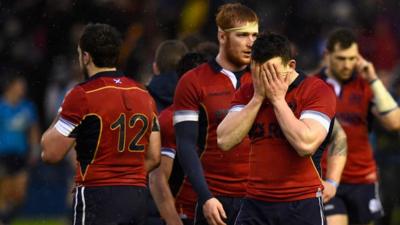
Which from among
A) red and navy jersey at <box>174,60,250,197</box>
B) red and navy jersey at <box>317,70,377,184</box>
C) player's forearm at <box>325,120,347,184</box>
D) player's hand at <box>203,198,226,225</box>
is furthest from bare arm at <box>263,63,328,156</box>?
red and navy jersey at <box>317,70,377,184</box>

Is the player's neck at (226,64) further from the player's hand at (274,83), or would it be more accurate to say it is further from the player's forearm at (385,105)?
the player's forearm at (385,105)

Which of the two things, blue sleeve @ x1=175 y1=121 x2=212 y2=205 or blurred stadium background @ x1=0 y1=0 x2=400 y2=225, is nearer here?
blue sleeve @ x1=175 y1=121 x2=212 y2=205

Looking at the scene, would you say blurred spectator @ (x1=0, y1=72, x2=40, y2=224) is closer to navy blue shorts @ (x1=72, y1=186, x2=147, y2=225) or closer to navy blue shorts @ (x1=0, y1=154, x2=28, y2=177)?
navy blue shorts @ (x1=0, y1=154, x2=28, y2=177)

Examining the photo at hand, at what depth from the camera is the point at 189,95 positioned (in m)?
8.77

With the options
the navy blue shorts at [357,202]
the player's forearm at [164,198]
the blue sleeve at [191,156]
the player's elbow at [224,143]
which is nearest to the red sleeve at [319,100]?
the player's elbow at [224,143]

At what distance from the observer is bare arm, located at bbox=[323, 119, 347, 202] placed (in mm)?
9961

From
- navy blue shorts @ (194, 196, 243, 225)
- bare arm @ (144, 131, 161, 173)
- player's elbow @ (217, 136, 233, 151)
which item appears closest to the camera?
player's elbow @ (217, 136, 233, 151)

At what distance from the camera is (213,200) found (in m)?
8.19

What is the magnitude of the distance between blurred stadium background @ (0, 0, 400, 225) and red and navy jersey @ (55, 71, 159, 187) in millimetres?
10019

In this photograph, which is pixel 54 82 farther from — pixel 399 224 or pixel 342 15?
pixel 399 224

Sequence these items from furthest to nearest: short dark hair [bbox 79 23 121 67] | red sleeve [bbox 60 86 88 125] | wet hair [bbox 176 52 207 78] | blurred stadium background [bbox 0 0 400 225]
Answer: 1. blurred stadium background [bbox 0 0 400 225]
2. wet hair [bbox 176 52 207 78]
3. short dark hair [bbox 79 23 121 67]
4. red sleeve [bbox 60 86 88 125]

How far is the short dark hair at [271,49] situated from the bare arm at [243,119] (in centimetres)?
6

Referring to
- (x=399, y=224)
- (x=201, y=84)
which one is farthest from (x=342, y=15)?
(x=201, y=84)

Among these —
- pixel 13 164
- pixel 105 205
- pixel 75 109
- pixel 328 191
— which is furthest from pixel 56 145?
pixel 13 164
